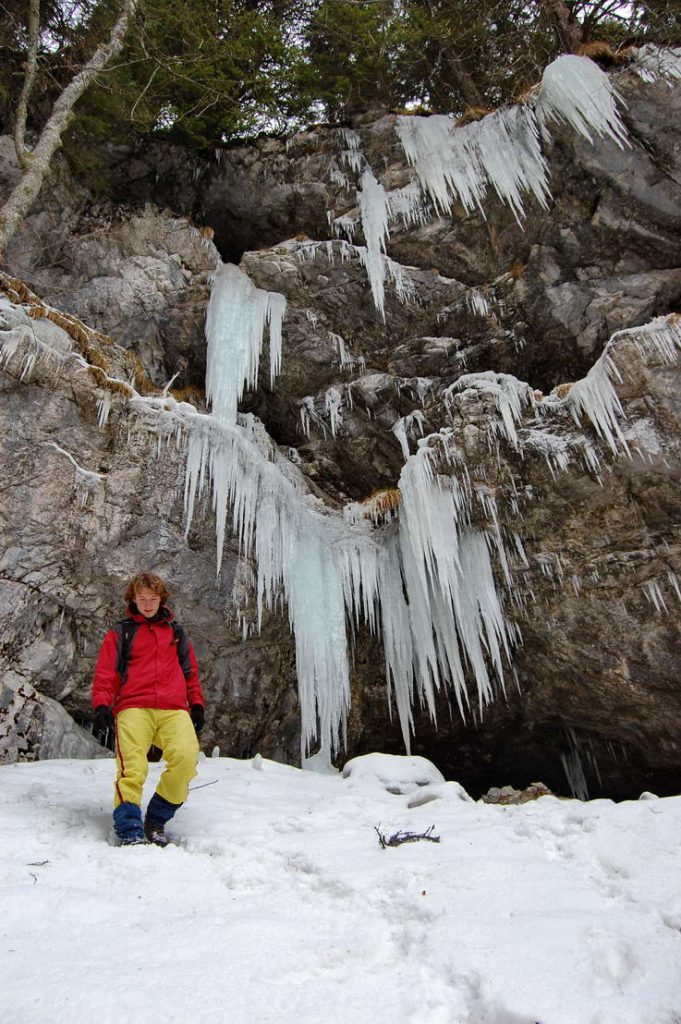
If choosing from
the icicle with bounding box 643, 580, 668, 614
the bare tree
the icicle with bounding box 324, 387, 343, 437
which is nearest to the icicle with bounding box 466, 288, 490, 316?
the icicle with bounding box 324, 387, 343, 437

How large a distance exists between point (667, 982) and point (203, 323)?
34.9 ft

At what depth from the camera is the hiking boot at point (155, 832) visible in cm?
328

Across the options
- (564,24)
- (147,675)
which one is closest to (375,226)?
(564,24)

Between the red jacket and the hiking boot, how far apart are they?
0.58 m

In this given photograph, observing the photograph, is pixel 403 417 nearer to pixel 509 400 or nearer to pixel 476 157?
pixel 509 400

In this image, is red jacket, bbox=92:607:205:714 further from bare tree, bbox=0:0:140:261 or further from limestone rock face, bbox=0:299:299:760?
bare tree, bbox=0:0:140:261

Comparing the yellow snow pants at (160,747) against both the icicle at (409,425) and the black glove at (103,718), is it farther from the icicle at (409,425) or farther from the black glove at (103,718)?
the icicle at (409,425)

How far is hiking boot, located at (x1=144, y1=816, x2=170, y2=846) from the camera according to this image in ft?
10.8

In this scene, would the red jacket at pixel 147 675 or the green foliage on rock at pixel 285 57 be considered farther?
the green foliage on rock at pixel 285 57

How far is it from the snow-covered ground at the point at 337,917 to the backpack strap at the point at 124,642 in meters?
0.80

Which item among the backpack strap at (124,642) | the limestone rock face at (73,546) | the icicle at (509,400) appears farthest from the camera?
the icicle at (509,400)

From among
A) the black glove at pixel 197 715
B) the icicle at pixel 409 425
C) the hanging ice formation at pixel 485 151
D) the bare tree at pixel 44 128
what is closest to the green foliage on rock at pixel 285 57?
the bare tree at pixel 44 128

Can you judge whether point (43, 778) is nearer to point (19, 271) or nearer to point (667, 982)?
point (667, 982)

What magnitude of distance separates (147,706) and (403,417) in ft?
25.7
